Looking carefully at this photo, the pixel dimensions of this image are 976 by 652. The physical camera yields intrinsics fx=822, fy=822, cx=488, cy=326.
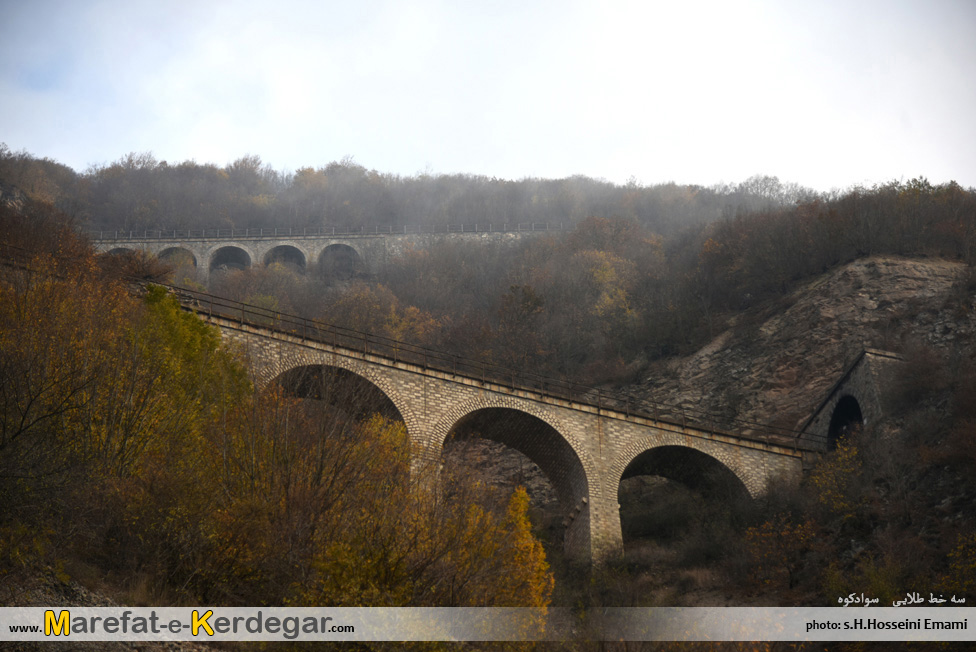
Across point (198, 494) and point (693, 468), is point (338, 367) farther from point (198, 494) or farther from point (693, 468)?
point (693, 468)

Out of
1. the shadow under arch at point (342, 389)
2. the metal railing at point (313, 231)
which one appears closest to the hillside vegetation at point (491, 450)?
the shadow under arch at point (342, 389)

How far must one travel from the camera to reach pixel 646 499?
30.6 meters

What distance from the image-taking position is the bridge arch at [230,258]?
61.7 m

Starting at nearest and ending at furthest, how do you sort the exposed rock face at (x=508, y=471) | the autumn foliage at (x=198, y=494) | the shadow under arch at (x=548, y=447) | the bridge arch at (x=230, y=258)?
the autumn foliage at (x=198, y=494) → the shadow under arch at (x=548, y=447) → the exposed rock face at (x=508, y=471) → the bridge arch at (x=230, y=258)

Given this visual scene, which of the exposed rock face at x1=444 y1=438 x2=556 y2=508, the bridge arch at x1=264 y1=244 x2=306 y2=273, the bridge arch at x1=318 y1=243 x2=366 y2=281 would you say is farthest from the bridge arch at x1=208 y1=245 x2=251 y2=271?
the exposed rock face at x1=444 y1=438 x2=556 y2=508

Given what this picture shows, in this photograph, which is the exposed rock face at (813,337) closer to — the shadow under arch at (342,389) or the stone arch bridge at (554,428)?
the stone arch bridge at (554,428)

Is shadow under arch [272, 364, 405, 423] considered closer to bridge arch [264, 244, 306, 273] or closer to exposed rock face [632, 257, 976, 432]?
exposed rock face [632, 257, 976, 432]

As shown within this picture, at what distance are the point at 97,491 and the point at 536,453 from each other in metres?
15.3

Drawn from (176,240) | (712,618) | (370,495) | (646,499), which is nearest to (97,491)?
(370,495)

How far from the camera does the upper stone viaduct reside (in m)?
23.7

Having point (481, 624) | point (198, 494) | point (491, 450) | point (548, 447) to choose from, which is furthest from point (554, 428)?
point (198, 494)

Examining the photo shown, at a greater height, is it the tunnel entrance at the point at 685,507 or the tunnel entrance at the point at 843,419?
the tunnel entrance at the point at 843,419

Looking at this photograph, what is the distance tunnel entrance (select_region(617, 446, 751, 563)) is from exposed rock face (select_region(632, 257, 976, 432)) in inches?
153

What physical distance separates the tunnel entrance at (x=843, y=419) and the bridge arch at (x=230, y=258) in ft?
146
